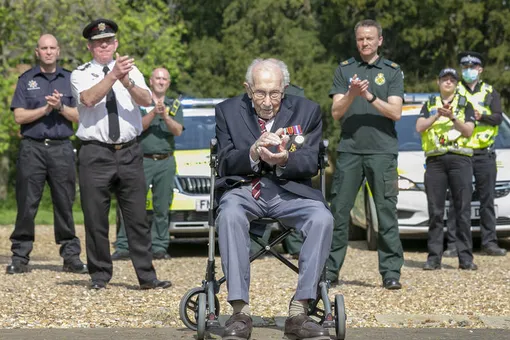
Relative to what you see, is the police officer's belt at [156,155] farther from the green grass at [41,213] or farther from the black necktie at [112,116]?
the green grass at [41,213]

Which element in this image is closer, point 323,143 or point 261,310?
point 323,143

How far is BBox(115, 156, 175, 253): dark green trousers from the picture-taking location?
1414 cm

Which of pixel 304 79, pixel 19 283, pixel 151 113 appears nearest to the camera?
pixel 19 283

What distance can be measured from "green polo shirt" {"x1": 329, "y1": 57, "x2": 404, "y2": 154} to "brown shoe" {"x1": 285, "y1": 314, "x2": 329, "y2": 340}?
122 inches

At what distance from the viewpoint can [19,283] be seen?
10.9 meters

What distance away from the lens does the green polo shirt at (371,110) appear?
34.2 ft

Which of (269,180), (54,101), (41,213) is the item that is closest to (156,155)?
(54,101)

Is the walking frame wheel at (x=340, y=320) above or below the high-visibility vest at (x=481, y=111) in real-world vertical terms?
below

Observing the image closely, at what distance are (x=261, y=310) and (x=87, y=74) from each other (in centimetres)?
254

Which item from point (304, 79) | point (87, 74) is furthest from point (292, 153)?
point (304, 79)

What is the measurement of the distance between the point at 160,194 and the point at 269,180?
20.4 ft

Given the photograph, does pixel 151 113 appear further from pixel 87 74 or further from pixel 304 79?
pixel 304 79

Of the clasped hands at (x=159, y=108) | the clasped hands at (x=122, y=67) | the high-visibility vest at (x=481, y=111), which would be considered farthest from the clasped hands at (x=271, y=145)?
the high-visibility vest at (x=481, y=111)

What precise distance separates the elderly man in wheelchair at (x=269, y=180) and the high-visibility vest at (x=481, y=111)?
5.49 m
